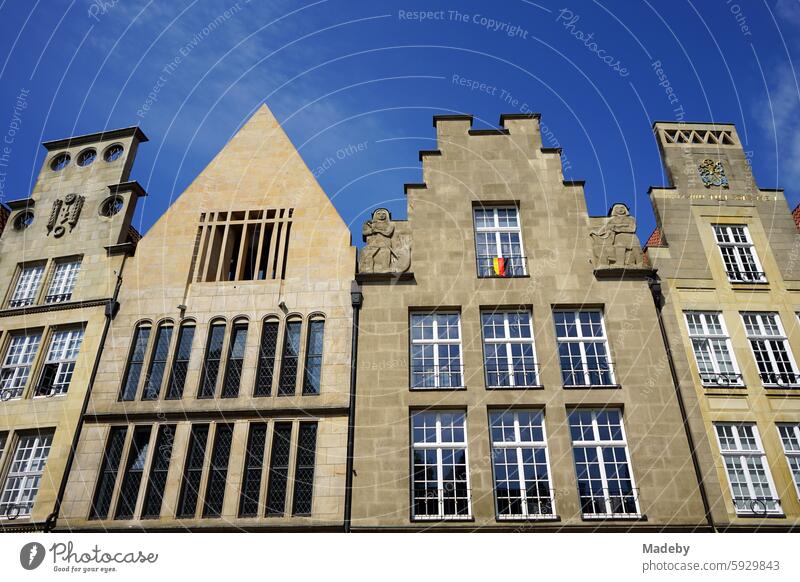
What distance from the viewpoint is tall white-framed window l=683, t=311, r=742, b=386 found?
18.9 metres

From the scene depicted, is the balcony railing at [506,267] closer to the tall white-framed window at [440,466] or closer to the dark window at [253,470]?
the tall white-framed window at [440,466]

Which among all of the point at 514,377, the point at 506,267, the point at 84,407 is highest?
the point at 506,267

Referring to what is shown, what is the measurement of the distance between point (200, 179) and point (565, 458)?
602 inches

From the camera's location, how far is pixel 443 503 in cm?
1719

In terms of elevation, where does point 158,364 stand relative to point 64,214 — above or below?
below

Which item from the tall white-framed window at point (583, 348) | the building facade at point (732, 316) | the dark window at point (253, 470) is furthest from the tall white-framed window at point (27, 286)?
the building facade at point (732, 316)

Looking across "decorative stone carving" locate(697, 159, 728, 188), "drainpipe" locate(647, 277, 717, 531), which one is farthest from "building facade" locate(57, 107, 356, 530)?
"decorative stone carving" locate(697, 159, 728, 188)

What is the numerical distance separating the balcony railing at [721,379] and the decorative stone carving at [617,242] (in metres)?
3.87

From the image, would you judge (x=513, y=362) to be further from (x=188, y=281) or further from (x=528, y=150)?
(x=188, y=281)

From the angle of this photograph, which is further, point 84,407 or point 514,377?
point 84,407

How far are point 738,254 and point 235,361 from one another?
16.2m

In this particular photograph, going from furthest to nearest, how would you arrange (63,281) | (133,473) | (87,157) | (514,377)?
1. (87,157)
2. (63,281)
3. (514,377)
4. (133,473)

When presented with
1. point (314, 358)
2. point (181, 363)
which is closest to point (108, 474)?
point (181, 363)

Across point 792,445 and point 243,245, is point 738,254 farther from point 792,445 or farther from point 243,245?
point 243,245
